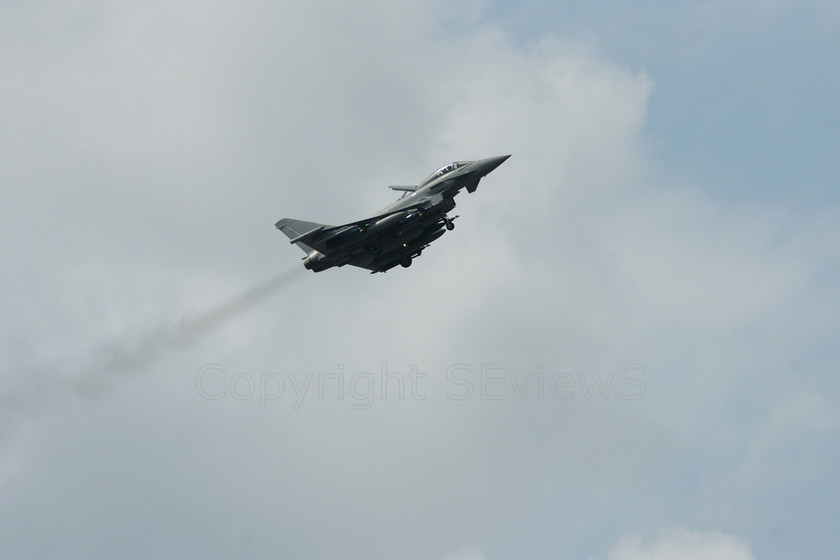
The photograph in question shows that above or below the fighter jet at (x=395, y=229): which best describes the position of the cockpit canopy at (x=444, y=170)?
above

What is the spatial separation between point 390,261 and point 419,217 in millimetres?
3591

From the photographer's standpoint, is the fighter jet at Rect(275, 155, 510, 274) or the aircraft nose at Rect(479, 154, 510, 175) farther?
the aircraft nose at Rect(479, 154, 510, 175)

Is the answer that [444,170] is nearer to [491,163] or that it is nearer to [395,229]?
[491,163]

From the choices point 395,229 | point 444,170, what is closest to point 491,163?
point 444,170

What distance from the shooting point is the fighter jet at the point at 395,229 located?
164 ft

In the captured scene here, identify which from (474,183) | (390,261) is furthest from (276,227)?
(474,183)

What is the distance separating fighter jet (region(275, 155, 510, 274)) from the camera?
164 ft

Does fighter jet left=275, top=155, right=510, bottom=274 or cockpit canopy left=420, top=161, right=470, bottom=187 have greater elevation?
cockpit canopy left=420, top=161, right=470, bottom=187

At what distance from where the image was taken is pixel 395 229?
50.3m

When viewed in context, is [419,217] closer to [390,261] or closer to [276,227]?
[390,261]

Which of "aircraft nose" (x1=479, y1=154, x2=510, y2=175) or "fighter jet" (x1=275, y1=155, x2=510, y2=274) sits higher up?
"aircraft nose" (x1=479, y1=154, x2=510, y2=175)

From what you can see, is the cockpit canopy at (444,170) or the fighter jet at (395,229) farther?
the cockpit canopy at (444,170)

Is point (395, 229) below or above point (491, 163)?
below

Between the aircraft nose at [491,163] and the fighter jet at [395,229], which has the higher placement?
the aircraft nose at [491,163]
